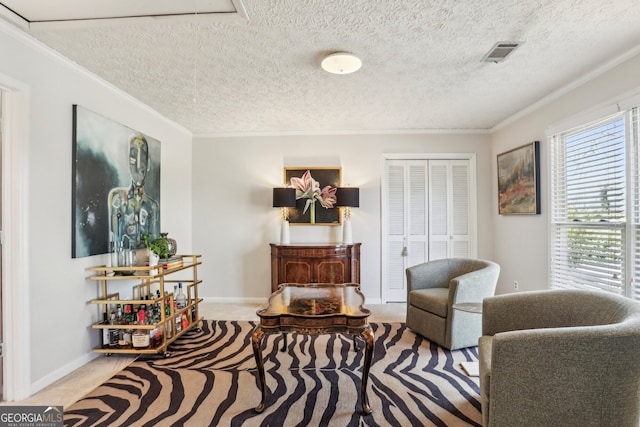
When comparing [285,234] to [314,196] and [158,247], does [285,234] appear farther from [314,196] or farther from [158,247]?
[158,247]

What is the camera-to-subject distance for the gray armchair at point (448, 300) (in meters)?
2.97

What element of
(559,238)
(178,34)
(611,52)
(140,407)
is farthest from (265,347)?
(611,52)

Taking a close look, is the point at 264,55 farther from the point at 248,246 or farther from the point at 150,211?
the point at 248,246

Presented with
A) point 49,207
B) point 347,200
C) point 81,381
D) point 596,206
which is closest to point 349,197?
point 347,200

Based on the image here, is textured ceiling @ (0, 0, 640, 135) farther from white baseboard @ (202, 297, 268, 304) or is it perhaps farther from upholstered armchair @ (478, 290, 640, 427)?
white baseboard @ (202, 297, 268, 304)

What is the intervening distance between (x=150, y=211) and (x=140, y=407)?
2201 millimetres

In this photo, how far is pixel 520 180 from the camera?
3936 millimetres

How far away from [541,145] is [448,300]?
6.90ft

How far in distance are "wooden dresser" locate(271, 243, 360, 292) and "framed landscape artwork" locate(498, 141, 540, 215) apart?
2.14m

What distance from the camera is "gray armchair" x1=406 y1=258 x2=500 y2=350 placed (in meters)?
2.97

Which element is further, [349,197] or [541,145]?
[349,197]

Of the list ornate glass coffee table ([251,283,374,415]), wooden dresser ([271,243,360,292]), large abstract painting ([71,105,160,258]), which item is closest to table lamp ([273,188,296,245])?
wooden dresser ([271,243,360,292])

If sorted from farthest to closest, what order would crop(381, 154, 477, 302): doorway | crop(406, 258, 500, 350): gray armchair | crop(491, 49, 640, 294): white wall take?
crop(381, 154, 477, 302): doorway
crop(406, 258, 500, 350): gray armchair
crop(491, 49, 640, 294): white wall

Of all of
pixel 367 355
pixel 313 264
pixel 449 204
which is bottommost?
pixel 367 355
